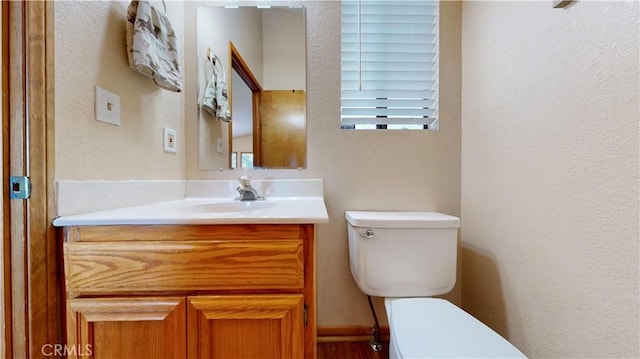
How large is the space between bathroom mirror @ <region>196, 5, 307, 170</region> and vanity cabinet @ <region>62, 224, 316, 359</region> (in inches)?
24.2

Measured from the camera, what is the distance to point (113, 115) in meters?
0.84

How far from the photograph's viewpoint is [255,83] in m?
1.24

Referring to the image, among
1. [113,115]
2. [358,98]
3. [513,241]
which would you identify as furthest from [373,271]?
[113,115]

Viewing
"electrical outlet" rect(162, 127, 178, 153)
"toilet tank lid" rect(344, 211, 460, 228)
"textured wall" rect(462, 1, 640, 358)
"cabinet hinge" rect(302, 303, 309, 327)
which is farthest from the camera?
"electrical outlet" rect(162, 127, 178, 153)

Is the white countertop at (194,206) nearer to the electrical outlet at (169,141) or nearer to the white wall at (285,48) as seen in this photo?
the electrical outlet at (169,141)

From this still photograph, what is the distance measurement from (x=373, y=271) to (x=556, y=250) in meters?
0.58

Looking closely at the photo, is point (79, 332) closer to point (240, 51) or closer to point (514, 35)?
point (240, 51)

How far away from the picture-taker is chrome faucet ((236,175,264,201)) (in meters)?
1.10

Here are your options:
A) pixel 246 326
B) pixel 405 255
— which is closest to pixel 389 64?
pixel 405 255

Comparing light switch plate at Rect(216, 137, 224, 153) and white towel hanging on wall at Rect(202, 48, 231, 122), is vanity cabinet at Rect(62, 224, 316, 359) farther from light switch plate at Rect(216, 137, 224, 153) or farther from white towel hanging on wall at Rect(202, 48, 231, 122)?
white towel hanging on wall at Rect(202, 48, 231, 122)

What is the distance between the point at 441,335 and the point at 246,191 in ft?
2.88

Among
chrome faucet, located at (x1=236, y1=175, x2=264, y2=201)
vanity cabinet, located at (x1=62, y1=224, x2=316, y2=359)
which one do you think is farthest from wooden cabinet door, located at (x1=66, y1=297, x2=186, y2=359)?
chrome faucet, located at (x1=236, y1=175, x2=264, y2=201)

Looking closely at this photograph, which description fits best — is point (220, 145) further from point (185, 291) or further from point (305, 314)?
point (305, 314)

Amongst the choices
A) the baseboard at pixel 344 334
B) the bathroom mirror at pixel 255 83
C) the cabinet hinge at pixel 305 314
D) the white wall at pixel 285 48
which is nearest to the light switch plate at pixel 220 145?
the bathroom mirror at pixel 255 83
